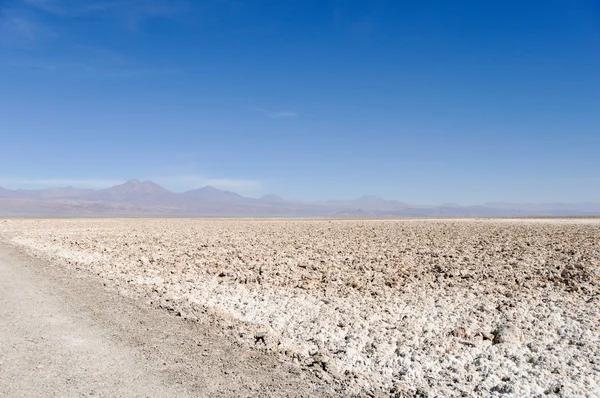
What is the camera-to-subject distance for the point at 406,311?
376 inches

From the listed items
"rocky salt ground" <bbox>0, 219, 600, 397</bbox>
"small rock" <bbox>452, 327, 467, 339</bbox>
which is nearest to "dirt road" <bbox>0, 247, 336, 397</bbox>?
"rocky salt ground" <bbox>0, 219, 600, 397</bbox>

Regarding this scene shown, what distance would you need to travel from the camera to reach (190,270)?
1545 cm

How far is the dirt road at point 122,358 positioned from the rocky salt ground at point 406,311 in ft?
1.85

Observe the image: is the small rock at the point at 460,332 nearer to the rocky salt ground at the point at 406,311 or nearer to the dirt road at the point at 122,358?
the rocky salt ground at the point at 406,311

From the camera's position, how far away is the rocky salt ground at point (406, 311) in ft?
20.8

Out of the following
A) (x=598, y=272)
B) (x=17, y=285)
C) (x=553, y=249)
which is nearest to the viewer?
(x=17, y=285)

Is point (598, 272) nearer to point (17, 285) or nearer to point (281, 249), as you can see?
point (281, 249)

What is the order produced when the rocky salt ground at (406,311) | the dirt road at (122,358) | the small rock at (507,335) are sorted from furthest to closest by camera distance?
the small rock at (507,335) < the rocky salt ground at (406,311) < the dirt road at (122,358)

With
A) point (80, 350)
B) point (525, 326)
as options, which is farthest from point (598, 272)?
point (80, 350)

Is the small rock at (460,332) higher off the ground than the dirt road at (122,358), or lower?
higher

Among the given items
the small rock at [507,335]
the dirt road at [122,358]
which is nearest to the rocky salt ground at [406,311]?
the small rock at [507,335]

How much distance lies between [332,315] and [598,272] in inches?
340

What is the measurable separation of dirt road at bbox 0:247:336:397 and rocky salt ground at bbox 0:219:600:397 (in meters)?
0.56

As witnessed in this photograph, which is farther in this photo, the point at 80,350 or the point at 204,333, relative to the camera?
the point at 204,333
